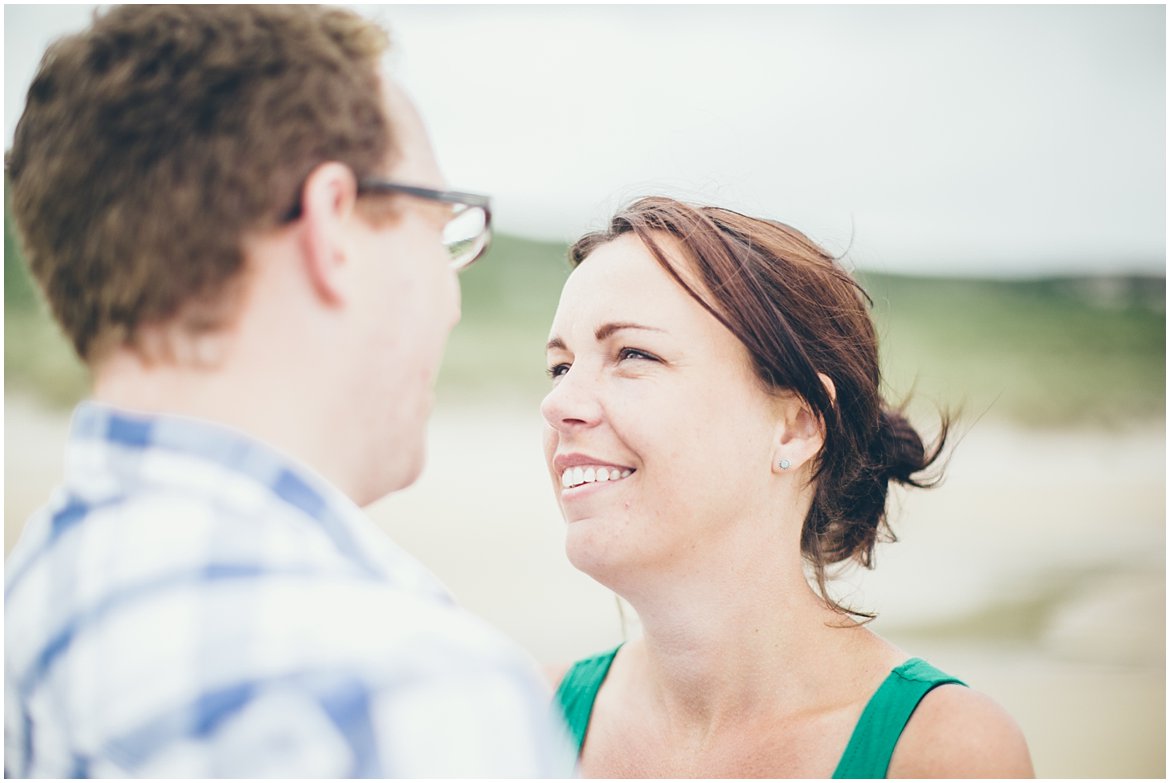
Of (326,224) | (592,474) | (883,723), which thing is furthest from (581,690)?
(326,224)

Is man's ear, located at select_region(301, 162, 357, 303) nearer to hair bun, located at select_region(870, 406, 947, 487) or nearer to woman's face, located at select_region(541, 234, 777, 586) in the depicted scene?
woman's face, located at select_region(541, 234, 777, 586)

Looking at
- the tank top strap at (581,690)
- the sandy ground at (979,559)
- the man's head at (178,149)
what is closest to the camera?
the man's head at (178,149)

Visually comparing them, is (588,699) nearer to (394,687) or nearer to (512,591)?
(394,687)

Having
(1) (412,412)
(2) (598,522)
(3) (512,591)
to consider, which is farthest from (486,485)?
(1) (412,412)

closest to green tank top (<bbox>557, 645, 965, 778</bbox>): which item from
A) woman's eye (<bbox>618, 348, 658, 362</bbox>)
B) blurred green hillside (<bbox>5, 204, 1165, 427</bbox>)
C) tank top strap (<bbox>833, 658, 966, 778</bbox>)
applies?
tank top strap (<bbox>833, 658, 966, 778</bbox>)

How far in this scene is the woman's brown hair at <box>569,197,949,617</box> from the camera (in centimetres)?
165

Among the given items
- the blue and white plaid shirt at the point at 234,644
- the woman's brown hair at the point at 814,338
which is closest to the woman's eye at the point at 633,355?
the woman's brown hair at the point at 814,338

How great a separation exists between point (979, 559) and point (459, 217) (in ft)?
16.3

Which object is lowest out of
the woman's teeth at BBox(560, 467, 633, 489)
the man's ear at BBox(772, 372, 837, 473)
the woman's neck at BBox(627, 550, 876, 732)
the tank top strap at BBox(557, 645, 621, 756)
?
the tank top strap at BBox(557, 645, 621, 756)

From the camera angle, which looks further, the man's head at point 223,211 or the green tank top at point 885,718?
the green tank top at point 885,718

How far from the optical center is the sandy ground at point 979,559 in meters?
4.30

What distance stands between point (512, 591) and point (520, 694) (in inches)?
167

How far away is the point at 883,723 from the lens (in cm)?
148

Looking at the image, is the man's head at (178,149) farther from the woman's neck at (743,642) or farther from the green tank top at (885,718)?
the green tank top at (885,718)
